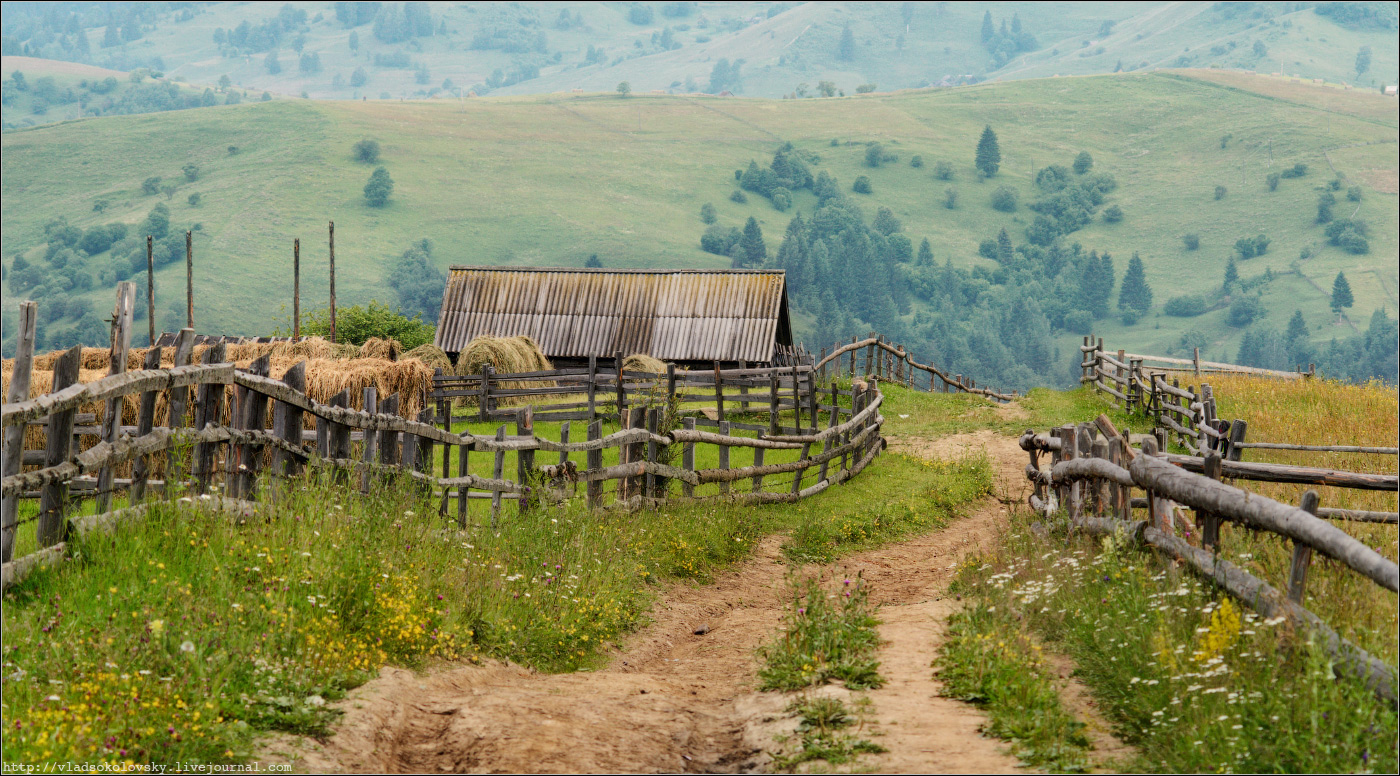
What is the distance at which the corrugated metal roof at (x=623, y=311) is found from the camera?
34.7 metres

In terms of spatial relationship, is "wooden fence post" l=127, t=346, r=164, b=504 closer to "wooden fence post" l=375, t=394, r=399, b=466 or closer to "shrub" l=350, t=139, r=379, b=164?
"wooden fence post" l=375, t=394, r=399, b=466

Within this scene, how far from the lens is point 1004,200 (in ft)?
549

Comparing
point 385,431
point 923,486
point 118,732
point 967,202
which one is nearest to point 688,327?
point 923,486

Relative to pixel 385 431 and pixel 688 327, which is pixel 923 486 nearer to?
pixel 385 431

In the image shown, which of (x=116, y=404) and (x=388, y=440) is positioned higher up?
(x=116, y=404)

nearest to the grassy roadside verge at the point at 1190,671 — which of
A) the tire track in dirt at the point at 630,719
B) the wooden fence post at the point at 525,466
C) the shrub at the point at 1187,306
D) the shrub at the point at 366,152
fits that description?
the tire track in dirt at the point at 630,719

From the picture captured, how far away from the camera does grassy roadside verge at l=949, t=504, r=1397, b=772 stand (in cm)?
445

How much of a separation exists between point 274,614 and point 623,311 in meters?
30.4

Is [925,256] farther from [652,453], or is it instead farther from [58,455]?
[58,455]

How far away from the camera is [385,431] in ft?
29.3

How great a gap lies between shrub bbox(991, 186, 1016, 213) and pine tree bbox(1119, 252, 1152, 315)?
26.8m

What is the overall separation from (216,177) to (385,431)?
150 metres

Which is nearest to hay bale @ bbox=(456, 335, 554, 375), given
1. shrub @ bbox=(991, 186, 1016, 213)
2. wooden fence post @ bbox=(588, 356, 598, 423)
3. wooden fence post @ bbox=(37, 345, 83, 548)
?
wooden fence post @ bbox=(588, 356, 598, 423)

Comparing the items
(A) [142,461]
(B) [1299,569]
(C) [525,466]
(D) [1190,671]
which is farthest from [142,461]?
(B) [1299,569]
